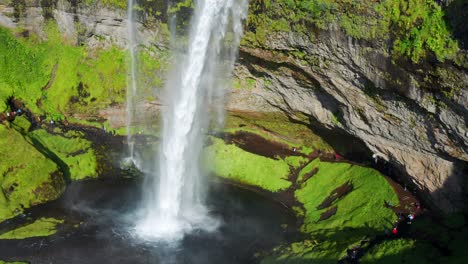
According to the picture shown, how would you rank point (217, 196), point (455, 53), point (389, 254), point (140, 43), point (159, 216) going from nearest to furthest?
point (455, 53) < point (389, 254) < point (159, 216) < point (217, 196) < point (140, 43)

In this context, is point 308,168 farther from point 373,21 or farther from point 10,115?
point 10,115

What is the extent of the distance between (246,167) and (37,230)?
38.9ft

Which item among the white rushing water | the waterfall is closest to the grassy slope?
the white rushing water

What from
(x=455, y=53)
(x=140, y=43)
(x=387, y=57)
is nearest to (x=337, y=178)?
(x=387, y=57)

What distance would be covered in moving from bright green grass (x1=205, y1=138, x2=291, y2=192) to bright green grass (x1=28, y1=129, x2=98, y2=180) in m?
6.78

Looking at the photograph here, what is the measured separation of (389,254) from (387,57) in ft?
26.7

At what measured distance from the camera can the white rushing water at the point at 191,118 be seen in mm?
24597

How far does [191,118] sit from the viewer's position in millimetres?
27016

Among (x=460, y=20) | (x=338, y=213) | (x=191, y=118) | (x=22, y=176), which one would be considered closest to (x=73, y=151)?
(x=22, y=176)

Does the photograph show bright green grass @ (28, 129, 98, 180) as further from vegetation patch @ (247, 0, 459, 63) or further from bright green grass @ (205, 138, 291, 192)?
vegetation patch @ (247, 0, 459, 63)

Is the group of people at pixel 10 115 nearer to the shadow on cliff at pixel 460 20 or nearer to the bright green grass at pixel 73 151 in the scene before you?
the bright green grass at pixel 73 151

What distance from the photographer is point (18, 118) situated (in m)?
29.2

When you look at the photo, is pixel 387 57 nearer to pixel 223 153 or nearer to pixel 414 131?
pixel 414 131

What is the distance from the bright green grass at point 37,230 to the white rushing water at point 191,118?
4013 mm
